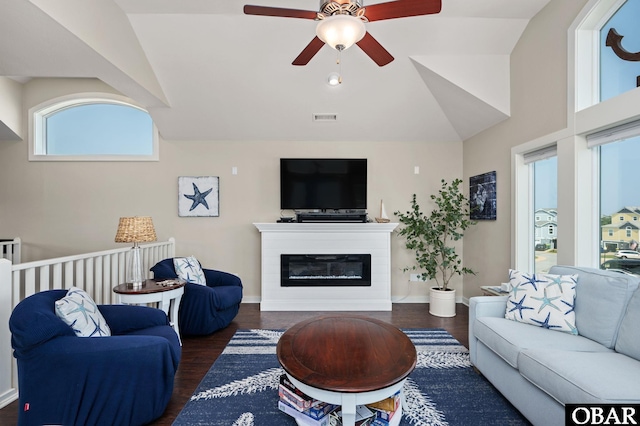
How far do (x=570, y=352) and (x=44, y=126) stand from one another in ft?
21.6

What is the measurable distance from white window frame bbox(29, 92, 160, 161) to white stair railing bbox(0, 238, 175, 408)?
1501mm

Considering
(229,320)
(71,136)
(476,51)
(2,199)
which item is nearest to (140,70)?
(71,136)

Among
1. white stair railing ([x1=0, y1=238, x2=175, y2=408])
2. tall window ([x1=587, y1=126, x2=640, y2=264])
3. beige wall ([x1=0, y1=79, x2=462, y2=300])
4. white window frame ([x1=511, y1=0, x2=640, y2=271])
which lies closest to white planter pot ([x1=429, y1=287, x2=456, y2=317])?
beige wall ([x1=0, y1=79, x2=462, y2=300])

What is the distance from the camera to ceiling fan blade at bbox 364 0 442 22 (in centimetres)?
171

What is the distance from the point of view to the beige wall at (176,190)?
438cm

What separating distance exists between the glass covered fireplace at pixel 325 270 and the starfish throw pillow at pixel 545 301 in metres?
2.14

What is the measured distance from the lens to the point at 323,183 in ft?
14.3

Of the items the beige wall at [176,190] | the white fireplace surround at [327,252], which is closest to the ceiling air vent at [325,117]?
the beige wall at [176,190]

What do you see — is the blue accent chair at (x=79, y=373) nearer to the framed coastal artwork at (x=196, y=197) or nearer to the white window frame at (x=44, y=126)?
the framed coastal artwork at (x=196, y=197)

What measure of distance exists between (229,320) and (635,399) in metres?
3.24

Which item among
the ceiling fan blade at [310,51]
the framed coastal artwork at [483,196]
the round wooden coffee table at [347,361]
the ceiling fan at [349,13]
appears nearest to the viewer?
the round wooden coffee table at [347,361]

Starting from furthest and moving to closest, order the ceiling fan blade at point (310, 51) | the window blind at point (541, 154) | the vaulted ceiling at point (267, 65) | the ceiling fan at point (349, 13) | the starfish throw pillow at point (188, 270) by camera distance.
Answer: the starfish throw pillow at point (188, 270) < the window blind at point (541, 154) < the vaulted ceiling at point (267, 65) < the ceiling fan blade at point (310, 51) < the ceiling fan at point (349, 13)

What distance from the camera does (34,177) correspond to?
4.37 m

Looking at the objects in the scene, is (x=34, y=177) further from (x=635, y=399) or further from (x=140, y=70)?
(x=635, y=399)
